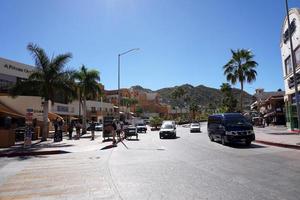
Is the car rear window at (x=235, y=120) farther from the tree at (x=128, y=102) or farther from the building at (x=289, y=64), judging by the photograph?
the tree at (x=128, y=102)

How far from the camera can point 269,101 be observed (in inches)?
2781

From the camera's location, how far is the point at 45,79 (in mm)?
29938

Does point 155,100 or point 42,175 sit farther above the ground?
point 155,100

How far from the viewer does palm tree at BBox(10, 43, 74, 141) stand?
29812 millimetres

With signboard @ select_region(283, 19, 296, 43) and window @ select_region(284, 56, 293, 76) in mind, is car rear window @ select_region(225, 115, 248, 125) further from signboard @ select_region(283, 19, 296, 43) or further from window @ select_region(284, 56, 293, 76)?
window @ select_region(284, 56, 293, 76)

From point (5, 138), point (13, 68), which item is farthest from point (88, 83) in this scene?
point (5, 138)

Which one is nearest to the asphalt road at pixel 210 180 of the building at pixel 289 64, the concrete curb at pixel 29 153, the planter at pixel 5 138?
the concrete curb at pixel 29 153

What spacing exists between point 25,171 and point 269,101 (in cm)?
6582

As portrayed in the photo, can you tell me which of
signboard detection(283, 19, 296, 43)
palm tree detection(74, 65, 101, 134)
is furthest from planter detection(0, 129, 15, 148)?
signboard detection(283, 19, 296, 43)

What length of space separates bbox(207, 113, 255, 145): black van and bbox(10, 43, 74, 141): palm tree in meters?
14.7

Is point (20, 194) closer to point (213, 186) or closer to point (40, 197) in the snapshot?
point (40, 197)

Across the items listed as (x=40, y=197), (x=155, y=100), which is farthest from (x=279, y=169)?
(x=155, y=100)

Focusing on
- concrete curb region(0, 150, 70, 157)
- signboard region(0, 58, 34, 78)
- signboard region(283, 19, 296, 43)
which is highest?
signboard region(283, 19, 296, 43)

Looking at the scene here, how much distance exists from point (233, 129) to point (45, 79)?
17.7 meters
